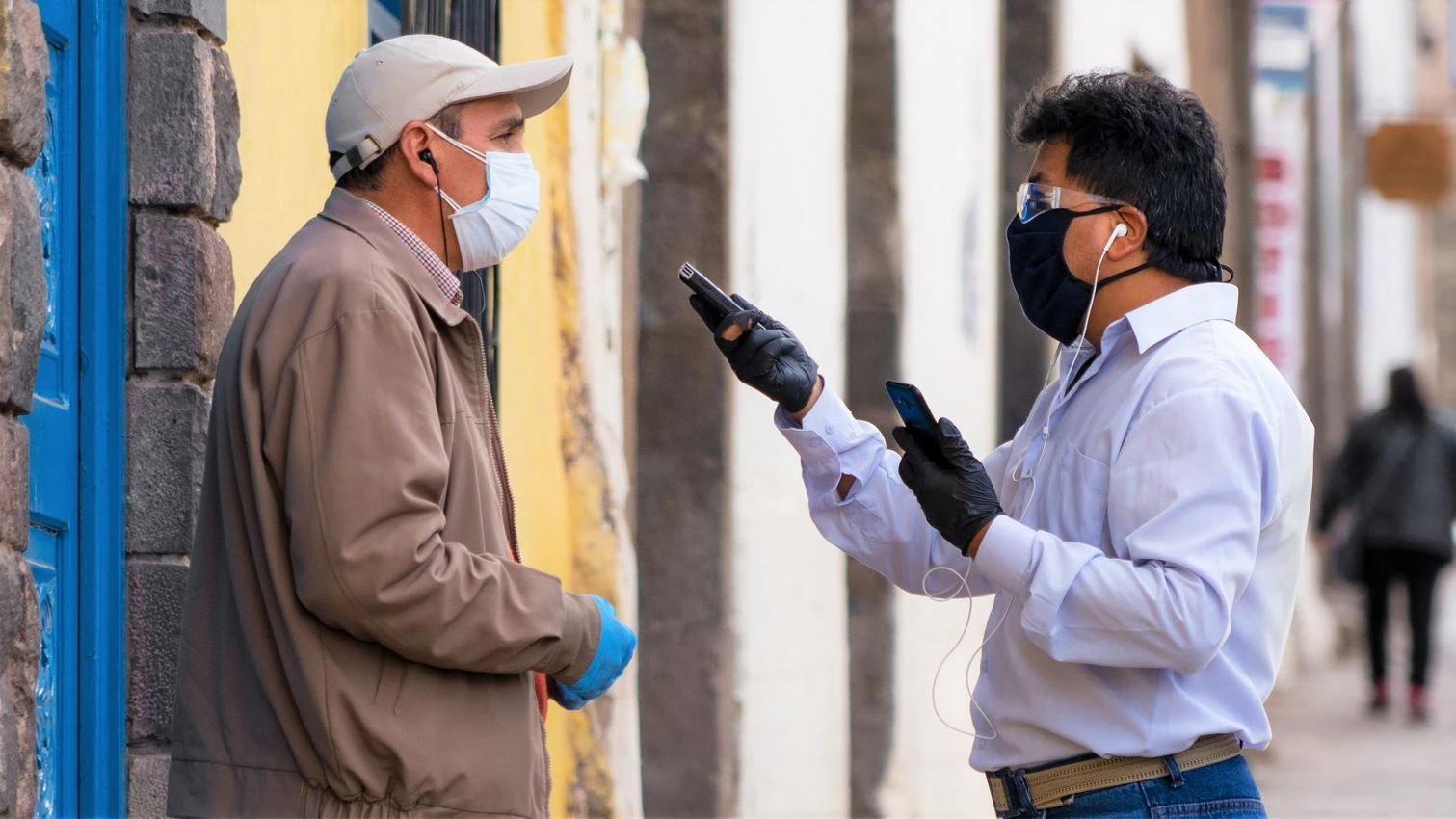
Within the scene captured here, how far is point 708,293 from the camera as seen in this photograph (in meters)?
3.31

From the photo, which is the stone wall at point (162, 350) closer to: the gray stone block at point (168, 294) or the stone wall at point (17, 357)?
the gray stone block at point (168, 294)

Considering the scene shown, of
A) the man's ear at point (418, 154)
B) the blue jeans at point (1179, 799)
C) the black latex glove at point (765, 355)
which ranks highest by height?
the man's ear at point (418, 154)

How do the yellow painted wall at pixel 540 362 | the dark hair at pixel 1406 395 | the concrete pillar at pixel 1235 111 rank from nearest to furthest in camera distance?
the yellow painted wall at pixel 540 362
the dark hair at pixel 1406 395
the concrete pillar at pixel 1235 111

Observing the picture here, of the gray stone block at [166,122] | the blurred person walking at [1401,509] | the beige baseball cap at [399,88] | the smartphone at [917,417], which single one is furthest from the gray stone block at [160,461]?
the blurred person walking at [1401,509]

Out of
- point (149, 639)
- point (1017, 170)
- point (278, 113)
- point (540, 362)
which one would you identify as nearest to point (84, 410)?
point (149, 639)

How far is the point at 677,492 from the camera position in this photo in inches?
272

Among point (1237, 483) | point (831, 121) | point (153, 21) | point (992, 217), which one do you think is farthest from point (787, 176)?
point (1237, 483)

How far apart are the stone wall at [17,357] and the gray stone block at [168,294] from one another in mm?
424

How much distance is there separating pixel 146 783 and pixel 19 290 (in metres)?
0.96

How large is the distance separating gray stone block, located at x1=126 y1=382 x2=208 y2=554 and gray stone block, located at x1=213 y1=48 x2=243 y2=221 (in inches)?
13.0

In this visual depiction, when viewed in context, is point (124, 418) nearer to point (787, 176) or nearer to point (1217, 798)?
point (1217, 798)

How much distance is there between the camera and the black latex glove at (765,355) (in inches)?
130

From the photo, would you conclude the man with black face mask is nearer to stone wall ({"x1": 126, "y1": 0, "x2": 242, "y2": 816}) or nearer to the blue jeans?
the blue jeans

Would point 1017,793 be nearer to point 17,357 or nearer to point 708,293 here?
point 708,293
